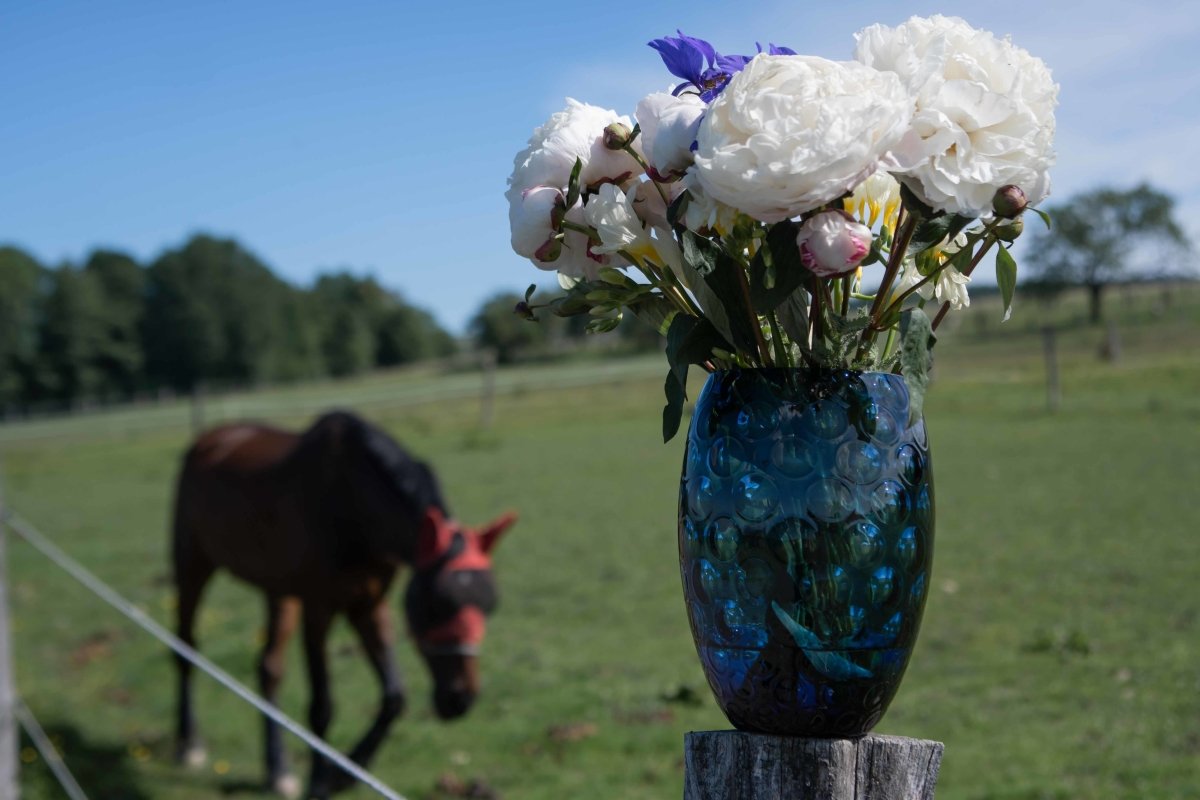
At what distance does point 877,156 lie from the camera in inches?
42.0

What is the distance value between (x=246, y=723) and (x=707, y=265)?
5.92 metres

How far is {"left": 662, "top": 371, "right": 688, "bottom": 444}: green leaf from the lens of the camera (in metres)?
1.22

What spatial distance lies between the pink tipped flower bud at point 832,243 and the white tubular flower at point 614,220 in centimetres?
19

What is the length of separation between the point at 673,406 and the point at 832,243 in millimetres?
285

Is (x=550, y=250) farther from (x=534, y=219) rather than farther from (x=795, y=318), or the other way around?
(x=795, y=318)

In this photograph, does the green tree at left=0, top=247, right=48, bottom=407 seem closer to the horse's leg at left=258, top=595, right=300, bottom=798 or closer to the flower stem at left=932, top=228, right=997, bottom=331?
the horse's leg at left=258, top=595, right=300, bottom=798

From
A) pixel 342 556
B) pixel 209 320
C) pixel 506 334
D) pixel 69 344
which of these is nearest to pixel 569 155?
pixel 342 556

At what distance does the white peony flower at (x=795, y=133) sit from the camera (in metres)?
1.03

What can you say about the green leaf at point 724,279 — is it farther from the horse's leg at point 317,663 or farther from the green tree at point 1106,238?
the green tree at point 1106,238

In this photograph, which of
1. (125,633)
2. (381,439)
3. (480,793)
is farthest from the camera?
(125,633)

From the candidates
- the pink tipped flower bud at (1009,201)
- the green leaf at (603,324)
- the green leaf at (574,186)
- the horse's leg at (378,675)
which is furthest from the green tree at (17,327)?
the pink tipped flower bud at (1009,201)

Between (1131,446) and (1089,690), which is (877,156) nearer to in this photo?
(1089,690)

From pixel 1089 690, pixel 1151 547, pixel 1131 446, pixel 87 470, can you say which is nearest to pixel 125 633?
pixel 1089 690

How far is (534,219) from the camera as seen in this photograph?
1.24 metres
